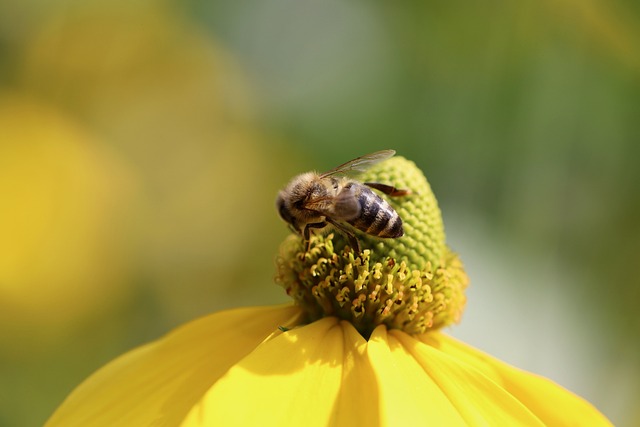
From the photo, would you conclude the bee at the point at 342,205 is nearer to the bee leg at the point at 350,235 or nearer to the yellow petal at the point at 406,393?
the bee leg at the point at 350,235

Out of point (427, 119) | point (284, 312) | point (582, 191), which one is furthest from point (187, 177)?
point (284, 312)

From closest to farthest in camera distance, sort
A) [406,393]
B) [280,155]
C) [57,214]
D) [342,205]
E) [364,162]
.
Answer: [406,393], [342,205], [364,162], [57,214], [280,155]

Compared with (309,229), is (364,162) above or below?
above

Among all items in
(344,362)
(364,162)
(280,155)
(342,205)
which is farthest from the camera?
(280,155)

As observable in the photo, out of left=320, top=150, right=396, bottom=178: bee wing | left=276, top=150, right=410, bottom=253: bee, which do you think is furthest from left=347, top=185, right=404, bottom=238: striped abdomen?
left=320, top=150, right=396, bottom=178: bee wing

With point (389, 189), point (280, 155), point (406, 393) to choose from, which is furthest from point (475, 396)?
point (280, 155)

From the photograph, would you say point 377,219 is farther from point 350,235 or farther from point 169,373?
point 169,373

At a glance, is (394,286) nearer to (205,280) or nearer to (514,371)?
(514,371)

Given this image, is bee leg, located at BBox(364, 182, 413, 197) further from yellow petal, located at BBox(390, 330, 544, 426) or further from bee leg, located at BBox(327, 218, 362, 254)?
yellow petal, located at BBox(390, 330, 544, 426)
